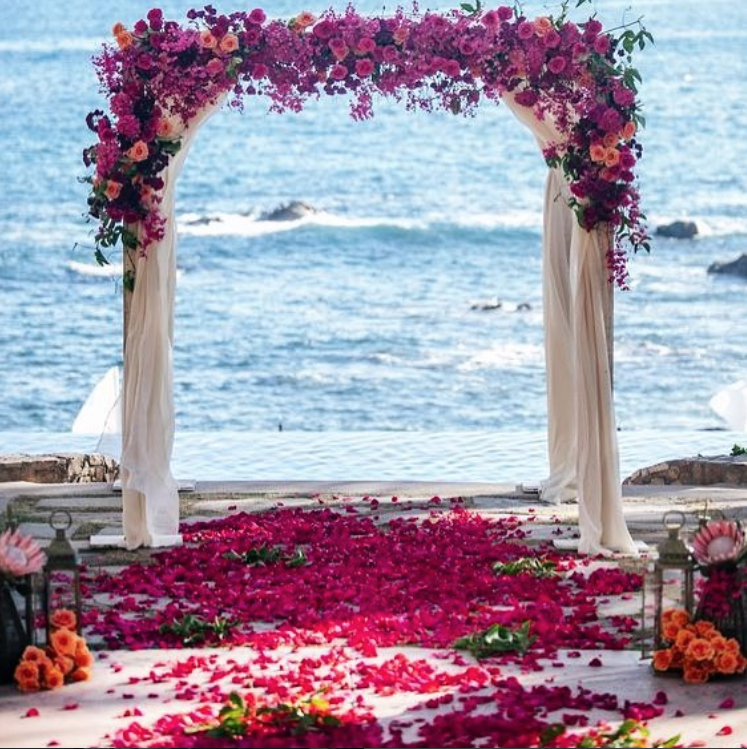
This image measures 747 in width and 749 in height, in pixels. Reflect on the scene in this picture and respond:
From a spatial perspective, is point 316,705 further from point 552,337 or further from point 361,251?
point 361,251

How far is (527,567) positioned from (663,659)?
1.40 meters

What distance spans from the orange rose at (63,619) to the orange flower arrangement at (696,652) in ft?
5.67

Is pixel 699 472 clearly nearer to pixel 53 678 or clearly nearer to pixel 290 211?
pixel 53 678

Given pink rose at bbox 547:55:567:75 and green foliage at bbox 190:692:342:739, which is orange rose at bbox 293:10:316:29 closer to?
pink rose at bbox 547:55:567:75

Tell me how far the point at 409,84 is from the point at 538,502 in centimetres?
198

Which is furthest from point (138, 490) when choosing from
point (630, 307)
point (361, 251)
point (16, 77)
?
point (16, 77)

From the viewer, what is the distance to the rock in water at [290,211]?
24.5 meters

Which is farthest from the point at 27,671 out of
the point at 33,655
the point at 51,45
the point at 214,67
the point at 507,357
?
the point at 51,45

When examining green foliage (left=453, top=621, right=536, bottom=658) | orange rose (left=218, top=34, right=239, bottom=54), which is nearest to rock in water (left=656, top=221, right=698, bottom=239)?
orange rose (left=218, top=34, right=239, bottom=54)

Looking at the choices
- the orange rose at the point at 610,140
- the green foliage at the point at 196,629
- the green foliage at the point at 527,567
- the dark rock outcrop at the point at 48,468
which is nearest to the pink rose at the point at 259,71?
the orange rose at the point at 610,140

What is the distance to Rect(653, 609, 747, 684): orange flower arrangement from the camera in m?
5.14

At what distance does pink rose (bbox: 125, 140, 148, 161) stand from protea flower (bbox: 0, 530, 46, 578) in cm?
205

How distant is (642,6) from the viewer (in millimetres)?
23984

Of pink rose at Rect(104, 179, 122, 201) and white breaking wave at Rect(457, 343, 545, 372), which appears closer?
pink rose at Rect(104, 179, 122, 201)
